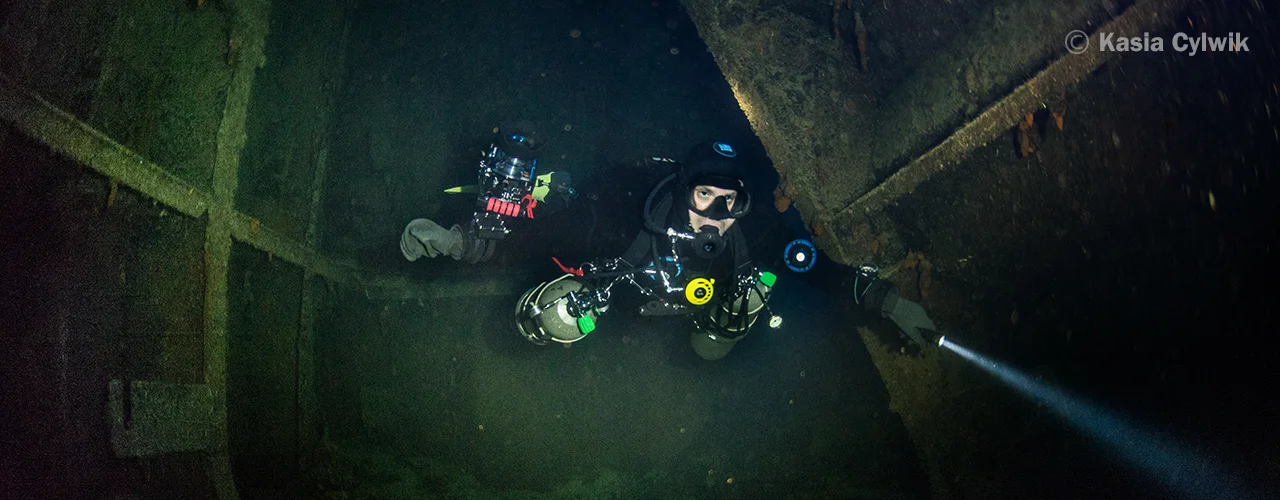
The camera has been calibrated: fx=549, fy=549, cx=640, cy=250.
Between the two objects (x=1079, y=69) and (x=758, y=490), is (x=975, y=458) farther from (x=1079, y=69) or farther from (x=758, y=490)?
(x=1079, y=69)

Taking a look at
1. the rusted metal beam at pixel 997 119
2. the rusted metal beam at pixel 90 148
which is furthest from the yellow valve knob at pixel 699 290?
the rusted metal beam at pixel 90 148

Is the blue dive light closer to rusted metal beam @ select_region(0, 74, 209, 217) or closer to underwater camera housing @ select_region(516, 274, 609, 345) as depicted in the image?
underwater camera housing @ select_region(516, 274, 609, 345)

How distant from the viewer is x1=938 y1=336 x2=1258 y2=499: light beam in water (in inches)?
98.5

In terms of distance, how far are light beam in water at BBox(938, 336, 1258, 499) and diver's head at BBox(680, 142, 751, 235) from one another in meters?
2.01

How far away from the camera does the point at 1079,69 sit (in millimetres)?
2383

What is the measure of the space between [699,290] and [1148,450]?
236 centimetres

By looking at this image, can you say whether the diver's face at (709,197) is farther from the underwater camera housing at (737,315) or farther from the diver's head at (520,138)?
the diver's head at (520,138)

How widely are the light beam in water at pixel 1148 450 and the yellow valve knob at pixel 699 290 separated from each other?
1941mm

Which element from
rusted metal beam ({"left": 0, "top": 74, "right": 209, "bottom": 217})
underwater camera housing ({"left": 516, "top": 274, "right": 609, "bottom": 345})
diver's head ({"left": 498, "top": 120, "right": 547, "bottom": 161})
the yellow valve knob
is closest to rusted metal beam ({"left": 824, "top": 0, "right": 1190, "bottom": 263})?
the yellow valve knob

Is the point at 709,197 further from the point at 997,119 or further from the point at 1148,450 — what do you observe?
the point at 1148,450

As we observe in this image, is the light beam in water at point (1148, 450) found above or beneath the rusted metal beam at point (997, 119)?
beneath

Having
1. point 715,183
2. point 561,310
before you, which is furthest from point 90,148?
point 715,183

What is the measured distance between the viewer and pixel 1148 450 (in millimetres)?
2648

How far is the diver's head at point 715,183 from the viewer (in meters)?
3.32
